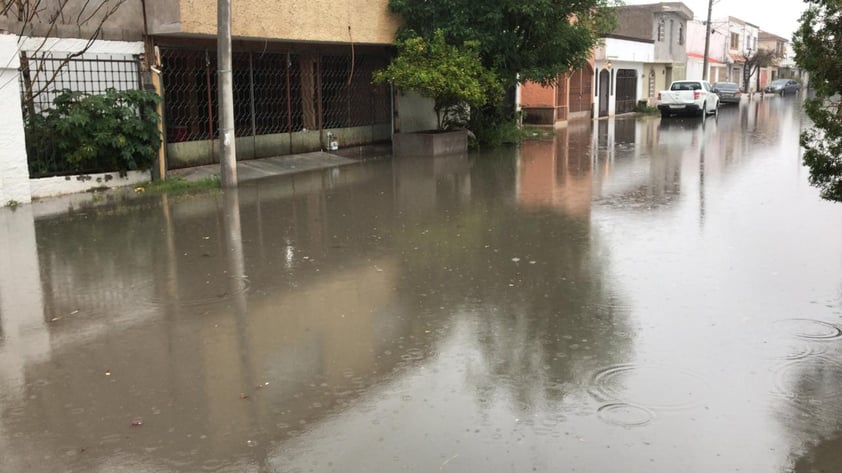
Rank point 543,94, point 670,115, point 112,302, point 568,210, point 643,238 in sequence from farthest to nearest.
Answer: point 670,115, point 543,94, point 568,210, point 643,238, point 112,302

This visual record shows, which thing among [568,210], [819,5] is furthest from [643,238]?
[819,5]

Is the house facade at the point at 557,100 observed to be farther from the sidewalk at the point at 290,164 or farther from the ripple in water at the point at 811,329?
the ripple in water at the point at 811,329

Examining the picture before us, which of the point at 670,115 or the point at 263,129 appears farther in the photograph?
the point at 670,115

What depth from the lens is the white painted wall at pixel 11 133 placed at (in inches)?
440

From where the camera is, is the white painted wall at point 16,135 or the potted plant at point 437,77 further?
the potted plant at point 437,77

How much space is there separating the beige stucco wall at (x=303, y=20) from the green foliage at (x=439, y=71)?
32.0 inches

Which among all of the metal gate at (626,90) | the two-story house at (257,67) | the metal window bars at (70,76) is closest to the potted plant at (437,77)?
the two-story house at (257,67)

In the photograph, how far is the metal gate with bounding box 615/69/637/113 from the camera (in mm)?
39938

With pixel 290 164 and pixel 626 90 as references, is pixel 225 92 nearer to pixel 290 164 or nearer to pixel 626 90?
pixel 290 164

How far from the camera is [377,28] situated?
17.9 m

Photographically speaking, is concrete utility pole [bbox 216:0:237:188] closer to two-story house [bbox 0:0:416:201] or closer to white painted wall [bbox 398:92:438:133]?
two-story house [bbox 0:0:416:201]

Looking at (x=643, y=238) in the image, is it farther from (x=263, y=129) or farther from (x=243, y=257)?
(x=263, y=129)

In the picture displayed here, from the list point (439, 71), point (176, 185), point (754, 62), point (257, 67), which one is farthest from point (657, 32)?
point (176, 185)

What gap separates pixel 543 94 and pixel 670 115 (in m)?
7.93
